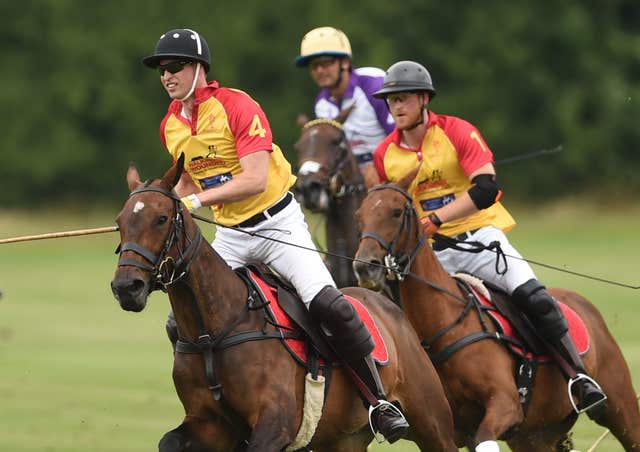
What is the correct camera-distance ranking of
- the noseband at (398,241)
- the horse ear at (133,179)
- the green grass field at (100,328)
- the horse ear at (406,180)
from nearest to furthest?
the horse ear at (133,179), the noseband at (398,241), the horse ear at (406,180), the green grass field at (100,328)

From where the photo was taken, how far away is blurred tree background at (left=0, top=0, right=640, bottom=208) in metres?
35.4

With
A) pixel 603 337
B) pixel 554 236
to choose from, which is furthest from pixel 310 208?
pixel 554 236

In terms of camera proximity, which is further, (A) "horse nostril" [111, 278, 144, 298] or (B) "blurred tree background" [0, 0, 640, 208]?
(B) "blurred tree background" [0, 0, 640, 208]

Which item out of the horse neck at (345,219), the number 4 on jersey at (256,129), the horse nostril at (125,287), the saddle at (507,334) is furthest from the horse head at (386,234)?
the horse neck at (345,219)

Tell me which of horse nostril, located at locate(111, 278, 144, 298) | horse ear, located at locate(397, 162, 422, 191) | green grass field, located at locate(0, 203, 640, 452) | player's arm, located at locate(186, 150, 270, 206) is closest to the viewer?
horse nostril, located at locate(111, 278, 144, 298)

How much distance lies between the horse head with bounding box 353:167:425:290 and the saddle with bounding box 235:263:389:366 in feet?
1.90

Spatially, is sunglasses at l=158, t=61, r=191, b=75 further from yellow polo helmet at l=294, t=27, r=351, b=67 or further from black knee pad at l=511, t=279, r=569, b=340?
yellow polo helmet at l=294, t=27, r=351, b=67

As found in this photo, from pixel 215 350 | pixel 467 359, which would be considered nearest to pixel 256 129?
pixel 215 350

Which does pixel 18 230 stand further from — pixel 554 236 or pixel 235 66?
pixel 554 236

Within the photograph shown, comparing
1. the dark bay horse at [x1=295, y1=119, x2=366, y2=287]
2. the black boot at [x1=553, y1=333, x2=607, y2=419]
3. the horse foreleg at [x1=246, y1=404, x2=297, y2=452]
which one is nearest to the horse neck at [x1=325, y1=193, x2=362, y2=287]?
the dark bay horse at [x1=295, y1=119, x2=366, y2=287]

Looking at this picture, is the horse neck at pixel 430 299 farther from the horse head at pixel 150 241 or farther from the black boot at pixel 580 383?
the horse head at pixel 150 241

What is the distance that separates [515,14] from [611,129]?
3991 millimetres

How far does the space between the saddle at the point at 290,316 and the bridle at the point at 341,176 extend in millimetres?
3168

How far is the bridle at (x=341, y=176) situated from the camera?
10.6 metres
